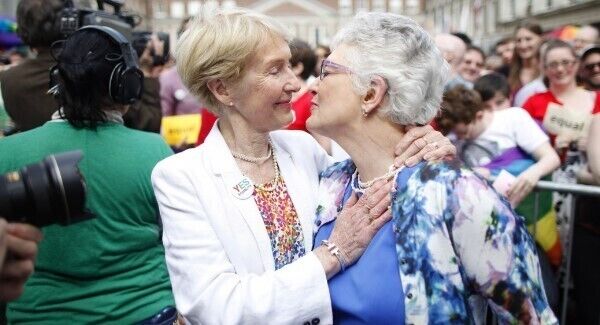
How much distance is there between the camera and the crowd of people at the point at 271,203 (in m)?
1.71

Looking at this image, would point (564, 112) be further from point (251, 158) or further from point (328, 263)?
point (328, 263)

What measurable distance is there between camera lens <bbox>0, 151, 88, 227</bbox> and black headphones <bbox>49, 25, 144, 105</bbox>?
1.01 meters

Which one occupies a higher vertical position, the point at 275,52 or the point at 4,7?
the point at 4,7

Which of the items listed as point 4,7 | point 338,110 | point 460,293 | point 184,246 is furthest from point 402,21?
point 4,7

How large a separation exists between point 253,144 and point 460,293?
84 cm

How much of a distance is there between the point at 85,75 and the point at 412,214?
130 centimetres

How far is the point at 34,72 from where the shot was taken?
3.04m

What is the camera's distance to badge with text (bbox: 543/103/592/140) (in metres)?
4.10

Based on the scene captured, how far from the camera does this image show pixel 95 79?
7.45ft

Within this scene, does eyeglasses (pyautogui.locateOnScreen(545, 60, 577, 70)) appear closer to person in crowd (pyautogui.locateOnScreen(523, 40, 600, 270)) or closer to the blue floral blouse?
person in crowd (pyautogui.locateOnScreen(523, 40, 600, 270))

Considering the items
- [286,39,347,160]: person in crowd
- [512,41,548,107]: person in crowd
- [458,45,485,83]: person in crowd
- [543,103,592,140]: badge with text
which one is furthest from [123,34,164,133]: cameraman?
[458,45,485,83]: person in crowd

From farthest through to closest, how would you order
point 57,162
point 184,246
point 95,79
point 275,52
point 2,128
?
1. point 2,128
2. point 95,79
3. point 275,52
4. point 184,246
5. point 57,162

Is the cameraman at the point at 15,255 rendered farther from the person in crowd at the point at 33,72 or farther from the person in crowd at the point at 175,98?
the person in crowd at the point at 175,98

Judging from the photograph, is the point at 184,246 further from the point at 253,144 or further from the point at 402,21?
the point at 402,21
